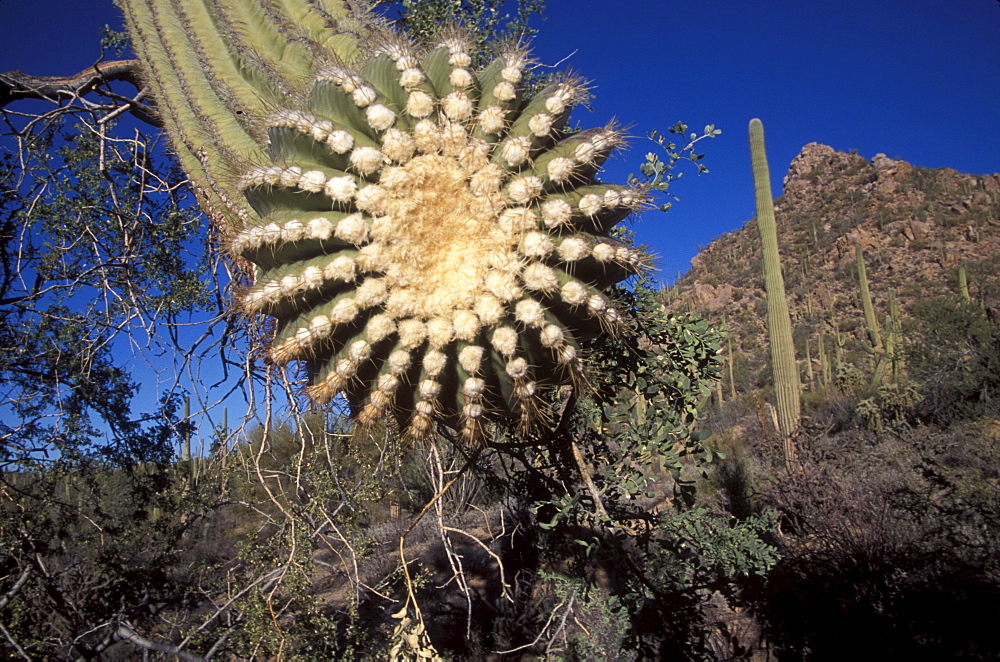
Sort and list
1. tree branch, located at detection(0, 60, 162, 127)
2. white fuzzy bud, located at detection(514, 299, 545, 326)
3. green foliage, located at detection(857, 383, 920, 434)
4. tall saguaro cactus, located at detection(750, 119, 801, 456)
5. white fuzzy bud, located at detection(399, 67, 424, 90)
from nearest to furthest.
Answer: white fuzzy bud, located at detection(514, 299, 545, 326)
white fuzzy bud, located at detection(399, 67, 424, 90)
tree branch, located at detection(0, 60, 162, 127)
tall saguaro cactus, located at detection(750, 119, 801, 456)
green foliage, located at detection(857, 383, 920, 434)

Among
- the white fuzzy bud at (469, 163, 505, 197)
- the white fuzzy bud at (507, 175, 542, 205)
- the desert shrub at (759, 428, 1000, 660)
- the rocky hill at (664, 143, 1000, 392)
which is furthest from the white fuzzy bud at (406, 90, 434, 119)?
the rocky hill at (664, 143, 1000, 392)

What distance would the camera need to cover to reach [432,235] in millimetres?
1820

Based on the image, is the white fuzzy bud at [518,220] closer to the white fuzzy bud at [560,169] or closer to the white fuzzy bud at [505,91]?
the white fuzzy bud at [560,169]

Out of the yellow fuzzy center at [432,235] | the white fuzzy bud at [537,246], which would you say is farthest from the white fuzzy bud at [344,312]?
the white fuzzy bud at [537,246]

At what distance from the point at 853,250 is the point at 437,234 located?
40991mm

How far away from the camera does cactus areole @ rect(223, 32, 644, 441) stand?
1.77m

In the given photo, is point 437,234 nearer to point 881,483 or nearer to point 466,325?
point 466,325

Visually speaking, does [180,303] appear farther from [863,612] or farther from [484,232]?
[863,612]

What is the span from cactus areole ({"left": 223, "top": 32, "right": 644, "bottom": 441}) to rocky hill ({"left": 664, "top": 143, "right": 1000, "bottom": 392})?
24.9 metres

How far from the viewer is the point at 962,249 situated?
32531 millimetres

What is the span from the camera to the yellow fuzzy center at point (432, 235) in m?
1.79

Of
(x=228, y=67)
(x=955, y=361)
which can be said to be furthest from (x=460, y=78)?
(x=955, y=361)

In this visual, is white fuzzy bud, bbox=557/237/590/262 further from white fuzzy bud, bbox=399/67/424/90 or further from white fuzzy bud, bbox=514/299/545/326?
white fuzzy bud, bbox=399/67/424/90

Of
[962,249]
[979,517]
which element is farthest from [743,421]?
[962,249]
